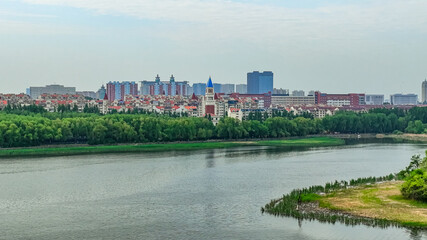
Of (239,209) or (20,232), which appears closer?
(20,232)

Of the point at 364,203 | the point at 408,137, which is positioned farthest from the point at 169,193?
the point at 408,137

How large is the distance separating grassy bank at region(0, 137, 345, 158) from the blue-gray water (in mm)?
3983

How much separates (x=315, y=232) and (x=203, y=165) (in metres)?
19.8

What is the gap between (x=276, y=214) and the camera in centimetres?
2422

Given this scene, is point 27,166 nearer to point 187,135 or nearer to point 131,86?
point 187,135

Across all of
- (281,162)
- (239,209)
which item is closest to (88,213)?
(239,209)

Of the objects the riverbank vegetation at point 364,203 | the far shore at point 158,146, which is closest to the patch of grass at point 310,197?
the riverbank vegetation at point 364,203

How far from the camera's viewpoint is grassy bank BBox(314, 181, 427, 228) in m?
22.9

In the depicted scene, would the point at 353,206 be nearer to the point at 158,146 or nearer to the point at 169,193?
the point at 169,193

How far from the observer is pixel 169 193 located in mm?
29266

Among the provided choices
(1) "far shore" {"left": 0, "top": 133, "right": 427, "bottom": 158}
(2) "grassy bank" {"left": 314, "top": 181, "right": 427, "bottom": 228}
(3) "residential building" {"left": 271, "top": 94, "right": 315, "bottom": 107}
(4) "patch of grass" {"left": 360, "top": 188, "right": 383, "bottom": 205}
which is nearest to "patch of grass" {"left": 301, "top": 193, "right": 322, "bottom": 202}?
(2) "grassy bank" {"left": 314, "top": 181, "right": 427, "bottom": 228}

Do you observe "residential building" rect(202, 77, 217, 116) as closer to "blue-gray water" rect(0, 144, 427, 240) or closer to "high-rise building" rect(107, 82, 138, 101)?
"blue-gray water" rect(0, 144, 427, 240)

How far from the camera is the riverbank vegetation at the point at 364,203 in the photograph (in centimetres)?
2291

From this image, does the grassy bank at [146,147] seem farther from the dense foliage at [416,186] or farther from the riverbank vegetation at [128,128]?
the dense foliage at [416,186]
